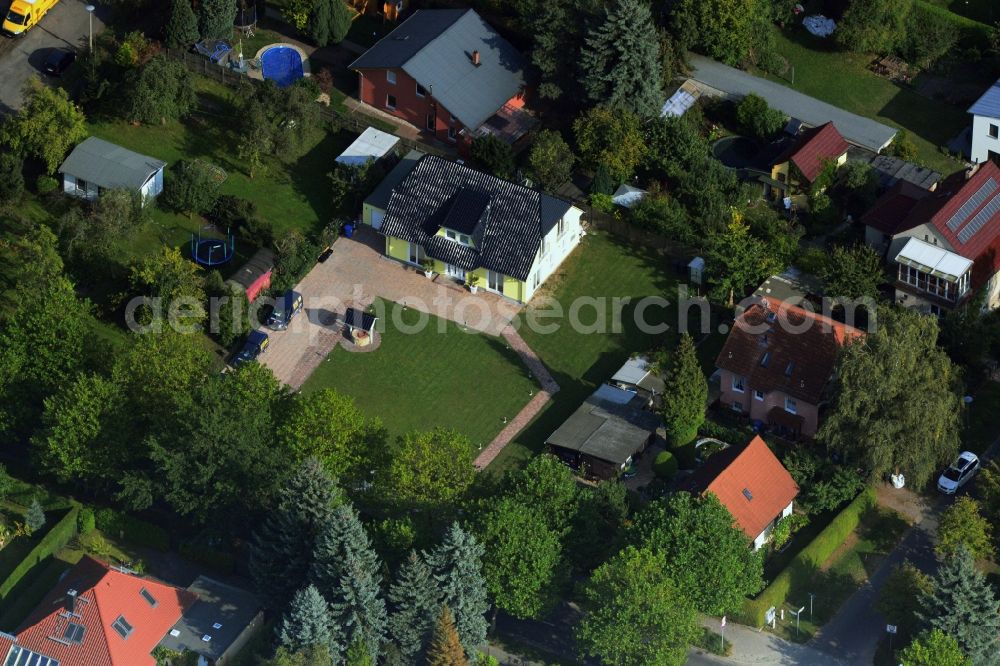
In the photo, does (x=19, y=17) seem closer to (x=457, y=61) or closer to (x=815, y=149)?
(x=457, y=61)

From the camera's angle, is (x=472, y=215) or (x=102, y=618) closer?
(x=102, y=618)

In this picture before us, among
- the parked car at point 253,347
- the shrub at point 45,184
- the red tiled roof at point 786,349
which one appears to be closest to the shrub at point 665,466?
the red tiled roof at point 786,349

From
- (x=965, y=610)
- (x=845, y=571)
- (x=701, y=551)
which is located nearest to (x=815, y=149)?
(x=845, y=571)

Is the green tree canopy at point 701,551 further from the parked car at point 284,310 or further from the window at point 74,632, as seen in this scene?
the window at point 74,632

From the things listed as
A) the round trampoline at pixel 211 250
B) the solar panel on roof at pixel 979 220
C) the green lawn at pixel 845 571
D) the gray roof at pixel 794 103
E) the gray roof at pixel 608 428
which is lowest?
the green lawn at pixel 845 571

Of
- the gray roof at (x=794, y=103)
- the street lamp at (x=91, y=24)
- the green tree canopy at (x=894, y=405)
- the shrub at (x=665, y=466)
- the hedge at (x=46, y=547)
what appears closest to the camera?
the hedge at (x=46, y=547)

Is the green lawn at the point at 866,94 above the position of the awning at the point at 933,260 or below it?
below
